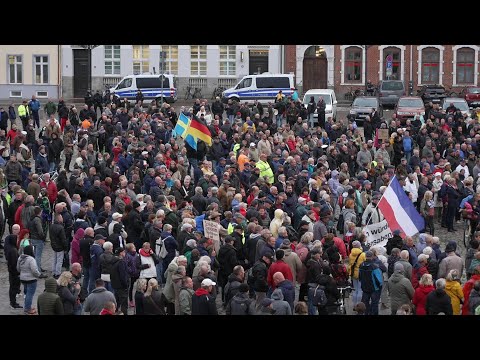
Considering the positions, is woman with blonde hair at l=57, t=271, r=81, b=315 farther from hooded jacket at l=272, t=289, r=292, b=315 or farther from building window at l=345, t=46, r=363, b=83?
building window at l=345, t=46, r=363, b=83

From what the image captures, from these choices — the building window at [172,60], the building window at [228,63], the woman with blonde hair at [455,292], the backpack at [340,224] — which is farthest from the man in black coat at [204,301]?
the building window at [228,63]

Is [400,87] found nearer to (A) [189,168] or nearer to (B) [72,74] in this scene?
(B) [72,74]

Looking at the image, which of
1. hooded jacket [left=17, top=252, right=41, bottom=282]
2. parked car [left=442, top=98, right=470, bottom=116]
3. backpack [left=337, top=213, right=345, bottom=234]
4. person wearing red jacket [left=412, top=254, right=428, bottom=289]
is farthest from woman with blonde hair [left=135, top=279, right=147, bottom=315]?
parked car [left=442, top=98, right=470, bottom=116]

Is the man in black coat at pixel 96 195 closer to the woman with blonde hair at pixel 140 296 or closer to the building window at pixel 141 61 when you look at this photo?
the woman with blonde hair at pixel 140 296

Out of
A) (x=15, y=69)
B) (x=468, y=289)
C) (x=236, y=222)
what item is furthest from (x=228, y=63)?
(x=468, y=289)

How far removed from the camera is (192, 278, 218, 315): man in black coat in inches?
563

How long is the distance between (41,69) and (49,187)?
34.7 metres

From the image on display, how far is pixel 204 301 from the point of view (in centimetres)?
1435

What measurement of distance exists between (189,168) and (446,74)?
33.7 m

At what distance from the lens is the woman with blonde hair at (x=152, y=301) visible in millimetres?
14453

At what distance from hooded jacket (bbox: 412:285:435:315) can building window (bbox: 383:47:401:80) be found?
44.3 m

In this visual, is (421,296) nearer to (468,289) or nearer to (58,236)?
(468,289)
